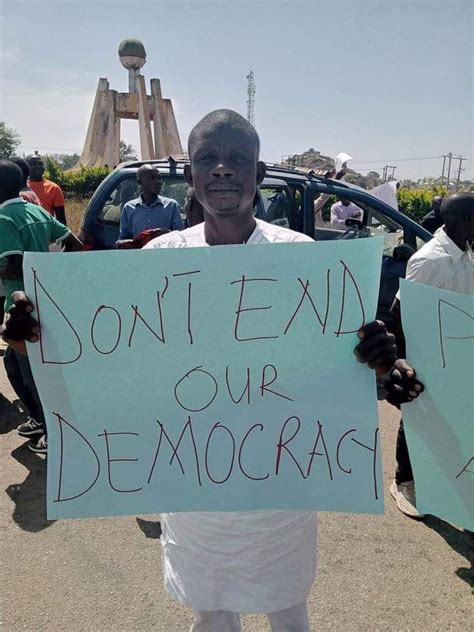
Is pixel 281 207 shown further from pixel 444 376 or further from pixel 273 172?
pixel 444 376

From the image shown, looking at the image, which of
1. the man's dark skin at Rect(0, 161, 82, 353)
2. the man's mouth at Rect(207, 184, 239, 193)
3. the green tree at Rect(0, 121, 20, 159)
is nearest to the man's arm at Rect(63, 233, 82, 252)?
the man's dark skin at Rect(0, 161, 82, 353)

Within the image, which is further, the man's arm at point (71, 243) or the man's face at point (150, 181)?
the man's face at point (150, 181)

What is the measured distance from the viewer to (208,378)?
1.35 meters

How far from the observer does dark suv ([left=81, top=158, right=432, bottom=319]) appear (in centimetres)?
467

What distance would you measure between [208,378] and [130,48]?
112 feet

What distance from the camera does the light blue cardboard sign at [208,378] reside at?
131 cm

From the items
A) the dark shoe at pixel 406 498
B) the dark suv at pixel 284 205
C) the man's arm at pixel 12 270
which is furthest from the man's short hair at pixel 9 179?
the dark shoe at pixel 406 498

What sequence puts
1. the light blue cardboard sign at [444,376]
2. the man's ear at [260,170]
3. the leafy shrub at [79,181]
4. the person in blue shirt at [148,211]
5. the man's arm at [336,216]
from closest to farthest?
the light blue cardboard sign at [444,376]
the man's ear at [260,170]
the person in blue shirt at [148,211]
the man's arm at [336,216]
the leafy shrub at [79,181]

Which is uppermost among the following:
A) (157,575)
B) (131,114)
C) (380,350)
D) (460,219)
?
(131,114)

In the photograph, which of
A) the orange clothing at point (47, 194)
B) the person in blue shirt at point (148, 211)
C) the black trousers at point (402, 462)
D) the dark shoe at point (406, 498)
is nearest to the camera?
the dark shoe at point (406, 498)

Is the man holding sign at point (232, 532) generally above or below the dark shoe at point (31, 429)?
above

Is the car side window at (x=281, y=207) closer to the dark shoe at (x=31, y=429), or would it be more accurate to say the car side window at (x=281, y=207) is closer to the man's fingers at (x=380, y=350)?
the dark shoe at (x=31, y=429)

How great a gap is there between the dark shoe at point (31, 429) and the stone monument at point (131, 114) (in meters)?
29.1

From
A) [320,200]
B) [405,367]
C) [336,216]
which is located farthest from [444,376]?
[336,216]
